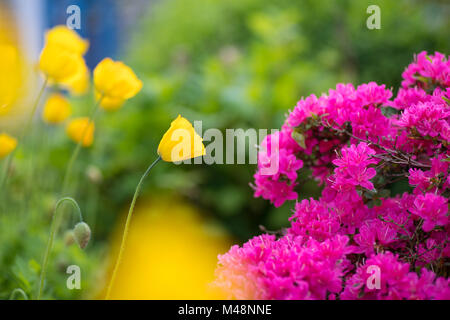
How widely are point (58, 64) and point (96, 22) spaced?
3862mm

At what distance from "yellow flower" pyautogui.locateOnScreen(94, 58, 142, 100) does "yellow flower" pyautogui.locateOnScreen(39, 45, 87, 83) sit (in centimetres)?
7

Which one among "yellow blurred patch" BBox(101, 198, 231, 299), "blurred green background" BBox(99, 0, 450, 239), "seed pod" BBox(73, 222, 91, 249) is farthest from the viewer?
"blurred green background" BBox(99, 0, 450, 239)

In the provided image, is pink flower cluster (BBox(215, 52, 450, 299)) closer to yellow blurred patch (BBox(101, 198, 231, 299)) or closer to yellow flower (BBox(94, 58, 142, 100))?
yellow flower (BBox(94, 58, 142, 100))

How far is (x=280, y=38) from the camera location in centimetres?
275

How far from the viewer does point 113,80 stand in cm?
97

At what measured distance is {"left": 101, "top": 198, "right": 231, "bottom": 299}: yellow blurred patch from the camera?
62.3 inches

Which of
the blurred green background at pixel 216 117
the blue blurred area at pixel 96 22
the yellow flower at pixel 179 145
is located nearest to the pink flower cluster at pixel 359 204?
the yellow flower at pixel 179 145

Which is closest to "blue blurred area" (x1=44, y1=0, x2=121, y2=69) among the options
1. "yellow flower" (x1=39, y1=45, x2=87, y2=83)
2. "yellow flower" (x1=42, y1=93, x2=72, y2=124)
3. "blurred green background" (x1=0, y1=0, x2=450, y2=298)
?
"blurred green background" (x1=0, y1=0, x2=450, y2=298)

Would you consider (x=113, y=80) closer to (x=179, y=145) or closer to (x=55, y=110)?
(x=179, y=145)

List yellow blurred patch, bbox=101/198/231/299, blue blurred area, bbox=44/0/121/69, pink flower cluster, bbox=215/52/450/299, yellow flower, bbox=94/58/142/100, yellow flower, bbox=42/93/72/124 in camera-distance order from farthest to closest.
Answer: blue blurred area, bbox=44/0/121/69 → yellow blurred patch, bbox=101/198/231/299 → yellow flower, bbox=42/93/72/124 → yellow flower, bbox=94/58/142/100 → pink flower cluster, bbox=215/52/450/299

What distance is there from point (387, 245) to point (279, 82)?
71.3 inches

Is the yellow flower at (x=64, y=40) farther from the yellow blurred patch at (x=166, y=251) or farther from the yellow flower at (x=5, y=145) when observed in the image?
the yellow blurred patch at (x=166, y=251)

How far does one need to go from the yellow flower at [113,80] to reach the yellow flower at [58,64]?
0.07 metres
